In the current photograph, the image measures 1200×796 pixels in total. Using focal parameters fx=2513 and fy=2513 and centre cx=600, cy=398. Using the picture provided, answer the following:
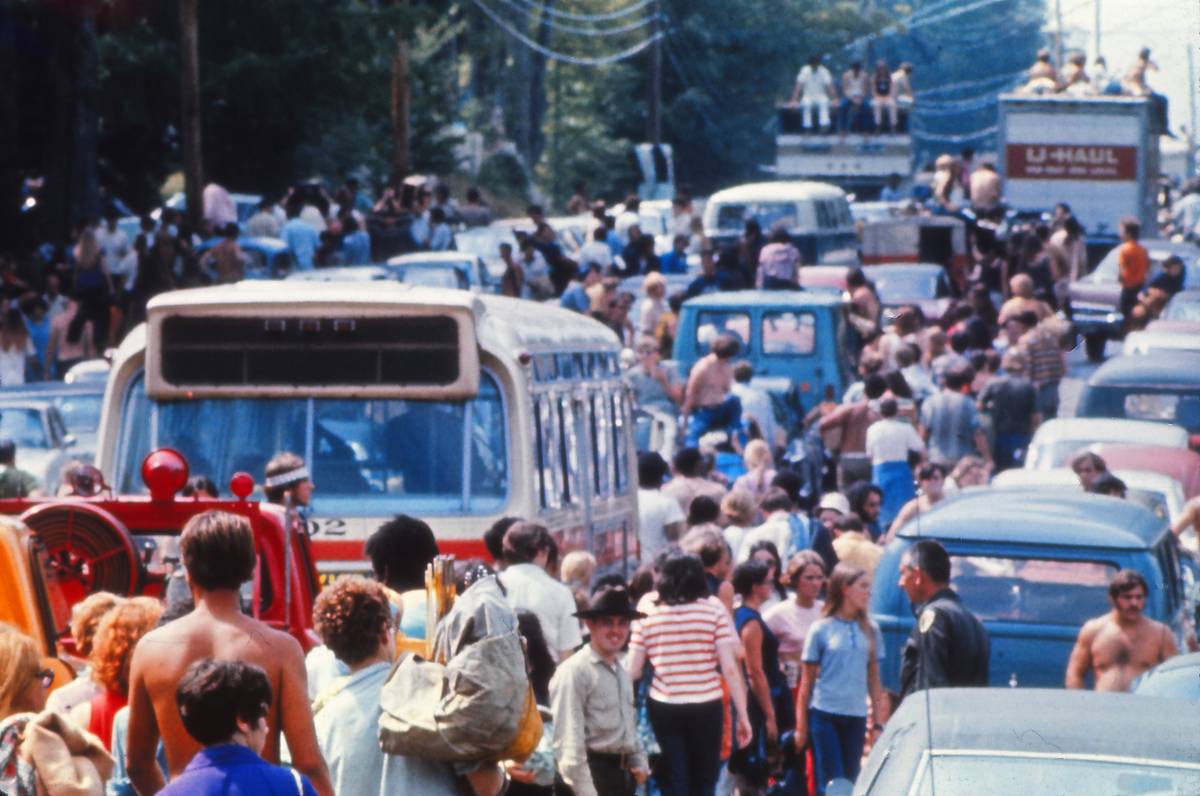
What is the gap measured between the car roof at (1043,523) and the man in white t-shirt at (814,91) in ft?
122

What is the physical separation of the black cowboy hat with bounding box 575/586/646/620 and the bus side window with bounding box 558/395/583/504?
403 centimetres

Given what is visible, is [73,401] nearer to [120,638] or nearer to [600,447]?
[600,447]

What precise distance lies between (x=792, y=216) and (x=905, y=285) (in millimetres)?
5832

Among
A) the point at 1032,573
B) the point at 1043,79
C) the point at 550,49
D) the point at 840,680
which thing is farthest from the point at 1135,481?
the point at 550,49

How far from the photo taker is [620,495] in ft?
49.9

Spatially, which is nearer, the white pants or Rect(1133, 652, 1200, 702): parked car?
Rect(1133, 652, 1200, 702): parked car

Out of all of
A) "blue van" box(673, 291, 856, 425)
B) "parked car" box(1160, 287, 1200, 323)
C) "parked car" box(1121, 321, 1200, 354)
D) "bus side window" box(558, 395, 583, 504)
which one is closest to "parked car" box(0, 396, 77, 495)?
"bus side window" box(558, 395, 583, 504)

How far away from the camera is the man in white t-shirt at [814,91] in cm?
4953

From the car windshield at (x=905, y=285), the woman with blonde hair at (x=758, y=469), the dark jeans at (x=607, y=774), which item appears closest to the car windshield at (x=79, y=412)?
the woman with blonde hair at (x=758, y=469)

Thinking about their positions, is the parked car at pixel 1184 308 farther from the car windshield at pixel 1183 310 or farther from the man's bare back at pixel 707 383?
the man's bare back at pixel 707 383

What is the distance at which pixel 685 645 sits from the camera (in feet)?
34.7

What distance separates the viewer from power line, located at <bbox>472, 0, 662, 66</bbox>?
59.1 metres

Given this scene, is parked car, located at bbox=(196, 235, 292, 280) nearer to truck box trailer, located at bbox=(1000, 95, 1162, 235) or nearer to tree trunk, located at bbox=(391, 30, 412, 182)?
tree trunk, located at bbox=(391, 30, 412, 182)

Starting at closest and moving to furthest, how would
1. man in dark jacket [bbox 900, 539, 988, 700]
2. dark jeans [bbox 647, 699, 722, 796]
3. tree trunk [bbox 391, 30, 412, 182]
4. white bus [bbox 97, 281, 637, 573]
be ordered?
man in dark jacket [bbox 900, 539, 988, 700], dark jeans [bbox 647, 699, 722, 796], white bus [bbox 97, 281, 637, 573], tree trunk [bbox 391, 30, 412, 182]
